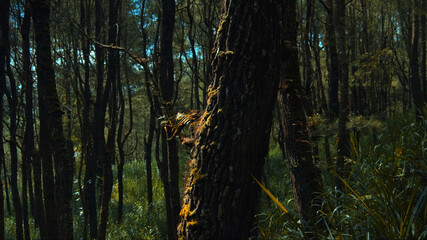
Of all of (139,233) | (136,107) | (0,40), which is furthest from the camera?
(136,107)

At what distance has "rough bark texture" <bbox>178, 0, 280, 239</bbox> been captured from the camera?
2.13 meters

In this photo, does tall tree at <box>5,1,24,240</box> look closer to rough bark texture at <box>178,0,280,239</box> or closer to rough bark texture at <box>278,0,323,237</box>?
rough bark texture at <box>278,0,323,237</box>

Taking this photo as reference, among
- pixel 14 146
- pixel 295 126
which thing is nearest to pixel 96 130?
pixel 14 146

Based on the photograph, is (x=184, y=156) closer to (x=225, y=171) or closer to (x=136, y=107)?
(x=136, y=107)

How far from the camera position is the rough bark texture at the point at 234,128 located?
213 cm

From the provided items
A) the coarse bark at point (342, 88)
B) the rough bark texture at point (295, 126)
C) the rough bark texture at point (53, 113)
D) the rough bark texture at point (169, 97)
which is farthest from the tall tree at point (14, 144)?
the coarse bark at point (342, 88)

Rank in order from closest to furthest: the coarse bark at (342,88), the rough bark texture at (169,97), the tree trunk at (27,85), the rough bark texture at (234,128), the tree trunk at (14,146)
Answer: the rough bark texture at (234,128) → the rough bark texture at (169,97) → the coarse bark at (342,88) → the tree trunk at (27,85) → the tree trunk at (14,146)

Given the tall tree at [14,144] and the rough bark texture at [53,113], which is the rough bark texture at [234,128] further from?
the tall tree at [14,144]

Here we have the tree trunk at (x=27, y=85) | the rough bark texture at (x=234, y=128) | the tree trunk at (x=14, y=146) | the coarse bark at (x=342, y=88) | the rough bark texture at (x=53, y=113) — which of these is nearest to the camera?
the rough bark texture at (x=234, y=128)

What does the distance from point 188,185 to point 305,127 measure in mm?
2081

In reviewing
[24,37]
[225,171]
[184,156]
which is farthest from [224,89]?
[184,156]

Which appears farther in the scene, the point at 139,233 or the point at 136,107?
the point at 136,107

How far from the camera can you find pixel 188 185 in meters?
2.25

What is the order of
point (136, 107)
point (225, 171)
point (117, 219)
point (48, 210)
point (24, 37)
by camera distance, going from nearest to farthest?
point (225, 171), point (48, 210), point (24, 37), point (117, 219), point (136, 107)
